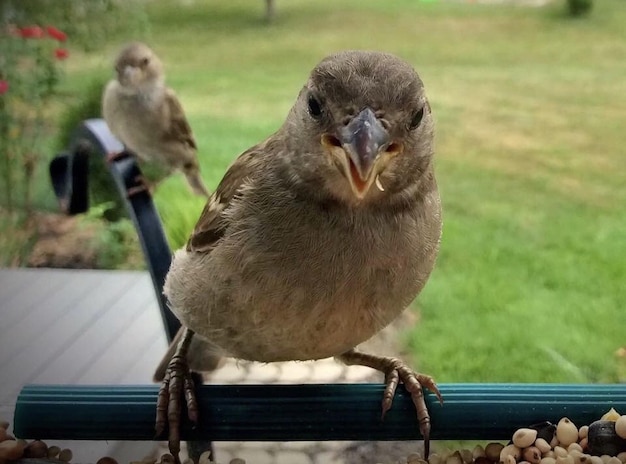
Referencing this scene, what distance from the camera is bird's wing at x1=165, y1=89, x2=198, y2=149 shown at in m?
2.09

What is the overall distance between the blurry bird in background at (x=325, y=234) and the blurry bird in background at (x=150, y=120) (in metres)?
1.15

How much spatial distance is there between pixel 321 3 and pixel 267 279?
1.48m

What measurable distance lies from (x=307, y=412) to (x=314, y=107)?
0.36m

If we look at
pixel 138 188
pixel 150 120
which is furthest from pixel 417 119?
pixel 150 120

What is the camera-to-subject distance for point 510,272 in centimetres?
204

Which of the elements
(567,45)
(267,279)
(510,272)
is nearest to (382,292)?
(267,279)

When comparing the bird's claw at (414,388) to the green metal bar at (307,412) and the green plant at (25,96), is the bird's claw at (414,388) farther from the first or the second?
the green plant at (25,96)

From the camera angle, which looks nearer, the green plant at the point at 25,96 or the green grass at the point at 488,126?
the green grass at the point at 488,126

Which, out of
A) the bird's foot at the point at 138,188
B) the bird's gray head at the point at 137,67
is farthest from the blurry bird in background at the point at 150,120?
the bird's foot at the point at 138,188

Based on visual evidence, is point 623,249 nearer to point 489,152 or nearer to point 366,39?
point 489,152

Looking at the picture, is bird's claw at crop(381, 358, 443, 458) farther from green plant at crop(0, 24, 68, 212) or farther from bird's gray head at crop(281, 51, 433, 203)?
green plant at crop(0, 24, 68, 212)

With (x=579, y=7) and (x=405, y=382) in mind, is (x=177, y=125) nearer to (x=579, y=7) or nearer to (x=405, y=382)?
(x=579, y=7)

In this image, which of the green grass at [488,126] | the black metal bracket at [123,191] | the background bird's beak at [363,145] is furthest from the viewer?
the green grass at [488,126]

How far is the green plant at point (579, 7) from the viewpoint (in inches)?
80.0
